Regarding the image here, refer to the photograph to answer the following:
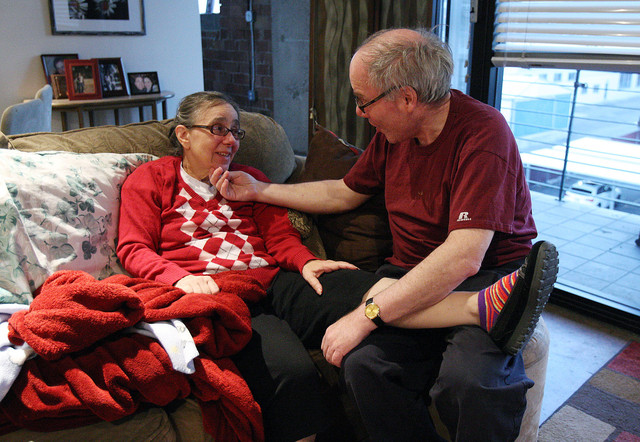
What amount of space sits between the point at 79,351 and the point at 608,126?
140 inches

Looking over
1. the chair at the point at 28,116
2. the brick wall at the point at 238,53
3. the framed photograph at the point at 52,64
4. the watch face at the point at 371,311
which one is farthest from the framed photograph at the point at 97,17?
the watch face at the point at 371,311

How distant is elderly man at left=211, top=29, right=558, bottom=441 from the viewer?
1.34 metres

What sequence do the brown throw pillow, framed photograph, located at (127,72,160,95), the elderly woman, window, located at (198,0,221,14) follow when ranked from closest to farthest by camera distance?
the elderly woman → the brown throw pillow → framed photograph, located at (127,72,160,95) → window, located at (198,0,221,14)

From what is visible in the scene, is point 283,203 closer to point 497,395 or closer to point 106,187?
point 106,187

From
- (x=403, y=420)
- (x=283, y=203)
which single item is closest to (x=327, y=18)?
(x=283, y=203)

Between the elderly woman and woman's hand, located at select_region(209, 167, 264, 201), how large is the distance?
0.12 ft

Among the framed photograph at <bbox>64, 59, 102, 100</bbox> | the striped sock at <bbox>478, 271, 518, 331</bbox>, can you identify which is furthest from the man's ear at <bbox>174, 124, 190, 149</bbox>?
the framed photograph at <bbox>64, 59, 102, 100</bbox>

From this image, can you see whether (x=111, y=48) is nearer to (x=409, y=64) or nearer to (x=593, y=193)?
(x=409, y=64)

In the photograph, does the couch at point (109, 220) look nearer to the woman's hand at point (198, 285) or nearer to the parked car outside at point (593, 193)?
the woman's hand at point (198, 285)

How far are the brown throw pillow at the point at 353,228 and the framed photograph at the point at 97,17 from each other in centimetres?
258

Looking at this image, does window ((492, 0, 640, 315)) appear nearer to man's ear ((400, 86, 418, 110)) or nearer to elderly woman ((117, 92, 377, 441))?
man's ear ((400, 86, 418, 110))

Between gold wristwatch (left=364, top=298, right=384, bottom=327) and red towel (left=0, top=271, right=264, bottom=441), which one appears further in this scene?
gold wristwatch (left=364, top=298, right=384, bottom=327)

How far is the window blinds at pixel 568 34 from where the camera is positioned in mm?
2281

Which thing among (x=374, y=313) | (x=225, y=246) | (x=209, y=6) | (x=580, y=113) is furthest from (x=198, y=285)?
(x=209, y=6)
